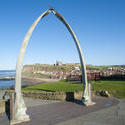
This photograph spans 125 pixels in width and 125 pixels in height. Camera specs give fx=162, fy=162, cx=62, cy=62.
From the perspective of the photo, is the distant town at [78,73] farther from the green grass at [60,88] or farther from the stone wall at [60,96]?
the stone wall at [60,96]

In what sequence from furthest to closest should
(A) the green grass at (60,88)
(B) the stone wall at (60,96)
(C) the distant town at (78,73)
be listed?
(C) the distant town at (78,73) → (A) the green grass at (60,88) → (B) the stone wall at (60,96)

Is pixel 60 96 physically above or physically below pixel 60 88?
below

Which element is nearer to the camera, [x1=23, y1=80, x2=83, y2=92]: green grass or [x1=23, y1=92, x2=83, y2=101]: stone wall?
[x1=23, y1=92, x2=83, y2=101]: stone wall

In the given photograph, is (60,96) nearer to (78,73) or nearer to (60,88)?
(60,88)

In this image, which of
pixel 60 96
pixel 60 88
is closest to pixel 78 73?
pixel 60 88

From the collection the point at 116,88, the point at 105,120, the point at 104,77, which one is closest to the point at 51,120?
the point at 105,120

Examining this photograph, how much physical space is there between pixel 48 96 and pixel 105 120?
33.2 ft

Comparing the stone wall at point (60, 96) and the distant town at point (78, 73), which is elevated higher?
the distant town at point (78, 73)

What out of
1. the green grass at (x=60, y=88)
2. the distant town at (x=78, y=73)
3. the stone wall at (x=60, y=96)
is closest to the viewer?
the stone wall at (x=60, y=96)

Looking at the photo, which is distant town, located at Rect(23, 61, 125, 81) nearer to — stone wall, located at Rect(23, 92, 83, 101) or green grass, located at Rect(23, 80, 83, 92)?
green grass, located at Rect(23, 80, 83, 92)

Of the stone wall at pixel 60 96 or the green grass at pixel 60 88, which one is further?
the green grass at pixel 60 88

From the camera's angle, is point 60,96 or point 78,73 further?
point 78,73

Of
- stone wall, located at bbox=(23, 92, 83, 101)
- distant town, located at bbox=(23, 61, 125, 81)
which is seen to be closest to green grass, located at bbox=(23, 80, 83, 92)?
stone wall, located at bbox=(23, 92, 83, 101)

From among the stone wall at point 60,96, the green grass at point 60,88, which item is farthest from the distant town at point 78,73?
the stone wall at point 60,96
